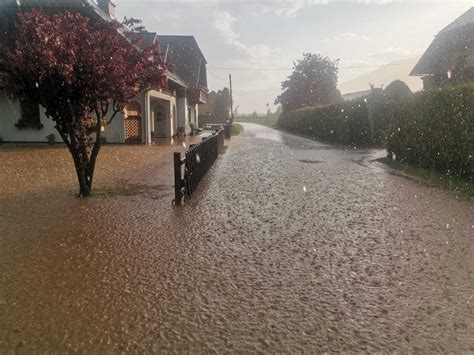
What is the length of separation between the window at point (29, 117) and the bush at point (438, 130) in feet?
61.2

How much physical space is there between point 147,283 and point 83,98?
505 cm

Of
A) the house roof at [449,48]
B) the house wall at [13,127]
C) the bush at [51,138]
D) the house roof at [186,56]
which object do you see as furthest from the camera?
the house roof at [186,56]

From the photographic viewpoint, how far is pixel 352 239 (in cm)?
514

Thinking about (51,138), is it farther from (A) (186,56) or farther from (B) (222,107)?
(B) (222,107)

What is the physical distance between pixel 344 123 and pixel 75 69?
64.7ft

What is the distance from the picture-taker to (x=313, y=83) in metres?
55.4

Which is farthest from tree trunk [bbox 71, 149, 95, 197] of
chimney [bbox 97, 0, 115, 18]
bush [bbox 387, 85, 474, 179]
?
chimney [bbox 97, 0, 115, 18]

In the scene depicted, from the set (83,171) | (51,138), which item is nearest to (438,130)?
(83,171)

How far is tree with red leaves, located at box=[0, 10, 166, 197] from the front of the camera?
6.43m

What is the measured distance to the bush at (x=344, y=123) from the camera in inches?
862

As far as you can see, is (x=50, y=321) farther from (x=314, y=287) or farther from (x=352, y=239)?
(x=352, y=239)

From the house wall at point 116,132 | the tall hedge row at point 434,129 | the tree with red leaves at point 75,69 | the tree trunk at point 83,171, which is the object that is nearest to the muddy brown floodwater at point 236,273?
the tree trunk at point 83,171

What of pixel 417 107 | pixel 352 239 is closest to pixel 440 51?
pixel 417 107

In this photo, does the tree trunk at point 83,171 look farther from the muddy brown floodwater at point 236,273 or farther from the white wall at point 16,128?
the white wall at point 16,128
